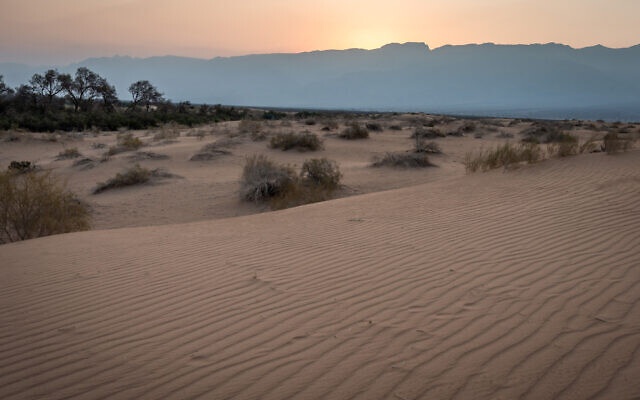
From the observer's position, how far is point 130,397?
8.87ft

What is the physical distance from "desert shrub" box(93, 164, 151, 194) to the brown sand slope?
6606mm

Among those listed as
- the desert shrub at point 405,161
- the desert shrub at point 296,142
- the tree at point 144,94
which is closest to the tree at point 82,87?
the tree at point 144,94

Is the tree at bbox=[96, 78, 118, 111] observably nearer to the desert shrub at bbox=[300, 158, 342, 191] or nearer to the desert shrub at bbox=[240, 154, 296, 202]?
the desert shrub at bbox=[240, 154, 296, 202]

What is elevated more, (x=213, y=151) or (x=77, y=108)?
(x=77, y=108)

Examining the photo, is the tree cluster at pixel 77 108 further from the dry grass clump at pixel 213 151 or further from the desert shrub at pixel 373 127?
the desert shrub at pixel 373 127

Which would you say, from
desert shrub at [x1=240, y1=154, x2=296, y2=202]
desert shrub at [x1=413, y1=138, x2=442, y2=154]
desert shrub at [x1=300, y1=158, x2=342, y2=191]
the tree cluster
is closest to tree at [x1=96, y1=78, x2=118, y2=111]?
the tree cluster

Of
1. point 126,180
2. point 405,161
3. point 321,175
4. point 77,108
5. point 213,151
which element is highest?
point 77,108

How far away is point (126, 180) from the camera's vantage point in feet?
44.4

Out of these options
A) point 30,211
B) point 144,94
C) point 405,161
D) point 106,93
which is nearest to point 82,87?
point 106,93

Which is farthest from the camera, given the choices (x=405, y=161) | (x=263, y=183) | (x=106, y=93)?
(x=106, y=93)

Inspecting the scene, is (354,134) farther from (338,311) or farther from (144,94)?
(144,94)

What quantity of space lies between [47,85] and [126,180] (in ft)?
129

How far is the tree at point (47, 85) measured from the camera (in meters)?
44.3

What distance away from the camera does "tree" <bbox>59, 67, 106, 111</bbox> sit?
45.9 m
